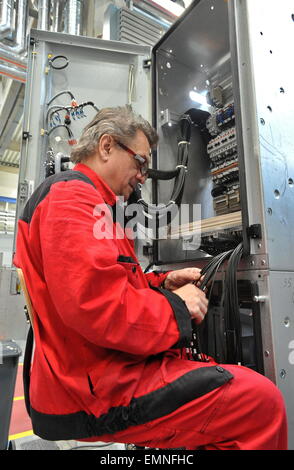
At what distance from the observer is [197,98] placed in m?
1.96

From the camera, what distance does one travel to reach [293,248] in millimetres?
1114

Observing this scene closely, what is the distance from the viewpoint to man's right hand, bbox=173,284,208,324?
0.82 metres

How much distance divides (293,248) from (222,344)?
467mm

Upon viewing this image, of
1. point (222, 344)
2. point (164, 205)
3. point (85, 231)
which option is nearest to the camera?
point (85, 231)

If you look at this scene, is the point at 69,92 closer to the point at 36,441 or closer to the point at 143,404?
the point at 143,404

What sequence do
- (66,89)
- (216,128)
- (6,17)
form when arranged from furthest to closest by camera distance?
(6,17)
(66,89)
(216,128)

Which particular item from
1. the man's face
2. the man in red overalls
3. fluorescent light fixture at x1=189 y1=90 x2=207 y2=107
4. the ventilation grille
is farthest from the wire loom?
the ventilation grille

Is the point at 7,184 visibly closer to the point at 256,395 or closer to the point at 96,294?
the point at 96,294

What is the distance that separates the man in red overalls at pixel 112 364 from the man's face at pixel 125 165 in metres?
0.28

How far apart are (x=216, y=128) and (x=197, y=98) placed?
14.0 inches

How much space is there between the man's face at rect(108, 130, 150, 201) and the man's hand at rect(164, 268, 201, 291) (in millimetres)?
401

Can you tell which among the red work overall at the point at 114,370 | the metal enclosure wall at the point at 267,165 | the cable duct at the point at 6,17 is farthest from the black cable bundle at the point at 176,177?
the cable duct at the point at 6,17

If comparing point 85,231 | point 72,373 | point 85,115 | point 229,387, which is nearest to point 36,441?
point 72,373

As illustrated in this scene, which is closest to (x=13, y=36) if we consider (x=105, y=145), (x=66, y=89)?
(x=66, y=89)
